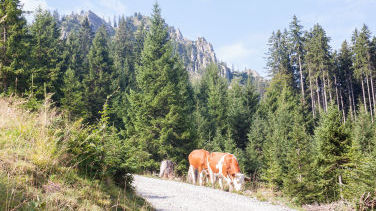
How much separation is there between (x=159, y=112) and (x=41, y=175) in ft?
65.2

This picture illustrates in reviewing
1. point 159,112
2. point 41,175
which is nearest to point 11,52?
point 159,112

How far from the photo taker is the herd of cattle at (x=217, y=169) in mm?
12547

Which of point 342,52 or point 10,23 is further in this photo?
point 342,52

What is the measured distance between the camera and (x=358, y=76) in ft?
174

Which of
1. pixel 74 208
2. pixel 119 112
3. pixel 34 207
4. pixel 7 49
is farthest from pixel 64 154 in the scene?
pixel 119 112

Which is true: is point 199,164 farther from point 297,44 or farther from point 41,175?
point 297,44

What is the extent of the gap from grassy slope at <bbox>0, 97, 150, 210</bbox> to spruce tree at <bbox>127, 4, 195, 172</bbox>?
16.7 meters

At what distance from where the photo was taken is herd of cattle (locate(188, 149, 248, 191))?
12547mm

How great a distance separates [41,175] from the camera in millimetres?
4250

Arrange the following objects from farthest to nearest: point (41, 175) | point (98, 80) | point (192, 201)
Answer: point (98, 80) < point (192, 201) < point (41, 175)

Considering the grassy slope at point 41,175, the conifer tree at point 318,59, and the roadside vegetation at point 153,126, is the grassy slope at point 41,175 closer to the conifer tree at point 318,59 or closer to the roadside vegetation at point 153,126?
the roadside vegetation at point 153,126

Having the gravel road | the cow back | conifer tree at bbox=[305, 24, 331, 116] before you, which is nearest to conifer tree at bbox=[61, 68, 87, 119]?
the cow back

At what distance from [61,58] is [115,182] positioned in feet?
138

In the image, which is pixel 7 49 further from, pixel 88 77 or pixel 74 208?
pixel 74 208
